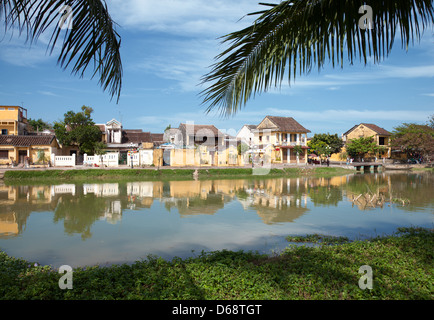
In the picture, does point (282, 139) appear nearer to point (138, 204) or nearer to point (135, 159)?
point (135, 159)

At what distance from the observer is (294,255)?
493 cm

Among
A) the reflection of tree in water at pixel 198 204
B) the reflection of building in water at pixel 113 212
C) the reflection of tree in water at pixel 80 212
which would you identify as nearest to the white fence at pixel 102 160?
the reflection of tree in water at pixel 80 212

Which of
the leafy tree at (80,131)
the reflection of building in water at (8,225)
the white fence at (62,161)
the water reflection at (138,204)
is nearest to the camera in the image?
the reflection of building in water at (8,225)

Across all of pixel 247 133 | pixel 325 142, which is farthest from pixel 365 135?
pixel 247 133

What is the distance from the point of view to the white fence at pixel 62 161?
26609 mm

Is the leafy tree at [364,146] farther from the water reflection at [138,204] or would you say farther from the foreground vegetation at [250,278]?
the foreground vegetation at [250,278]

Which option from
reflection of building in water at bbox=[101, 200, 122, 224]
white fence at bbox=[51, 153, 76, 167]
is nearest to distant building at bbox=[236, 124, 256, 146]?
white fence at bbox=[51, 153, 76, 167]

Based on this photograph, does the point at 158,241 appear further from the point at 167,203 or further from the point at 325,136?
the point at 325,136

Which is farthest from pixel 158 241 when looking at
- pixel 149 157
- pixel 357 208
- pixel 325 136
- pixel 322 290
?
pixel 325 136

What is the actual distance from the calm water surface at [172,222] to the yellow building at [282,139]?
76.9 ft

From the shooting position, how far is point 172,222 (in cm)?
866

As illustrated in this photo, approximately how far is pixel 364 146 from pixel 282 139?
41.4 feet

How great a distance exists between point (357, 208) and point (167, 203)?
702 cm

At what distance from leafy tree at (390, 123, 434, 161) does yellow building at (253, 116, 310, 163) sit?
12.5m
